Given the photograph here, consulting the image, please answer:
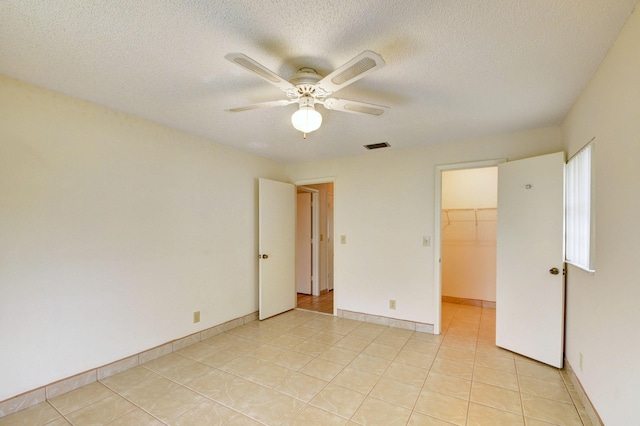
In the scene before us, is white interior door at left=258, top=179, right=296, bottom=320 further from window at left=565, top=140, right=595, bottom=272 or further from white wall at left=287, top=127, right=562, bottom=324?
window at left=565, top=140, right=595, bottom=272

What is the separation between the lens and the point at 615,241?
1.54 meters

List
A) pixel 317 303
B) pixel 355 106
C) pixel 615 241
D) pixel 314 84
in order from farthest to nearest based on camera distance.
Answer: pixel 317 303 < pixel 355 106 < pixel 314 84 < pixel 615 241

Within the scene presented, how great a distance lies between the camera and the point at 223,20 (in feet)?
4.56

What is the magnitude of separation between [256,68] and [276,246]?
9.72 feet

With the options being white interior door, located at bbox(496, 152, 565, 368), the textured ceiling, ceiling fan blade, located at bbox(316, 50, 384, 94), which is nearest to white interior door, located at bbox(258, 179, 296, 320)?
the textured ceiling

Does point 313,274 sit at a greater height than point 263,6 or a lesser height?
lesser

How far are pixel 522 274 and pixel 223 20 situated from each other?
3190 millimetres

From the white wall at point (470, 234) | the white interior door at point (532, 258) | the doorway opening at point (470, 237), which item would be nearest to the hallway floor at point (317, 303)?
the doorway opening at point (470, 237)

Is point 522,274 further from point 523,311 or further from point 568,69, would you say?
point 568,69

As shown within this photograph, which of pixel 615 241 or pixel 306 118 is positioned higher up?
pixel 306 118

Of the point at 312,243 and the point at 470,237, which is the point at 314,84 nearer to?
the point at 312,243

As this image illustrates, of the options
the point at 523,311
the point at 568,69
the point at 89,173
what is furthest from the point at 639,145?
the point at 89,173

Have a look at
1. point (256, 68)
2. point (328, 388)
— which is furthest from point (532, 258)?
point (256, 68)

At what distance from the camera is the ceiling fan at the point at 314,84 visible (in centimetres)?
138
